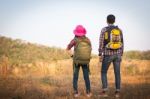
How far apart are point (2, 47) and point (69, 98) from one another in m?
27.5

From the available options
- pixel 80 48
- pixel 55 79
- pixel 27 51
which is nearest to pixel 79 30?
pixel 80 48

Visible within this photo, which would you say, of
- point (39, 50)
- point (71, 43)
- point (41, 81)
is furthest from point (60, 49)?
point (71, 43)

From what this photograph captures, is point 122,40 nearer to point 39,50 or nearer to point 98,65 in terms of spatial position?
point 98,65

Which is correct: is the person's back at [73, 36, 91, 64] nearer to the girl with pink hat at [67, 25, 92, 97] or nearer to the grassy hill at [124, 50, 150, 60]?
the girl with pink hat at [67, 25, 92, 97]

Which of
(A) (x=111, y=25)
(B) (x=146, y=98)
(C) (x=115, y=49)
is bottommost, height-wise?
(B) (x=146, y=98)

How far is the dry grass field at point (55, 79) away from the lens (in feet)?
39.9

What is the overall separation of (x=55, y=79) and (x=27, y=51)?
64.1 ft

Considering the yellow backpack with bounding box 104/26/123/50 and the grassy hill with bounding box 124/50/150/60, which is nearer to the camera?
the yellow backpack with bounding box 104/26/123/50

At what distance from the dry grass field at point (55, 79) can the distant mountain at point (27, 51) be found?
5.94 m

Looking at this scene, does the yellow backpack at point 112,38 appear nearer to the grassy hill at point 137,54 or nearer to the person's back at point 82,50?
the person's back at point 82,50

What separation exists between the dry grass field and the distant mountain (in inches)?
234

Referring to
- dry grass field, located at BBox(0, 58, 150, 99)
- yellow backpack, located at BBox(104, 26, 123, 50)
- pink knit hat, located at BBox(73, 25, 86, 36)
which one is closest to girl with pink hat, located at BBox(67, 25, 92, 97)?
pink knit hat, located at BBox(73, 25, 86, 36)

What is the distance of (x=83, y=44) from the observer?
11336 mm

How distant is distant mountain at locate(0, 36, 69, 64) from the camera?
35.9m
